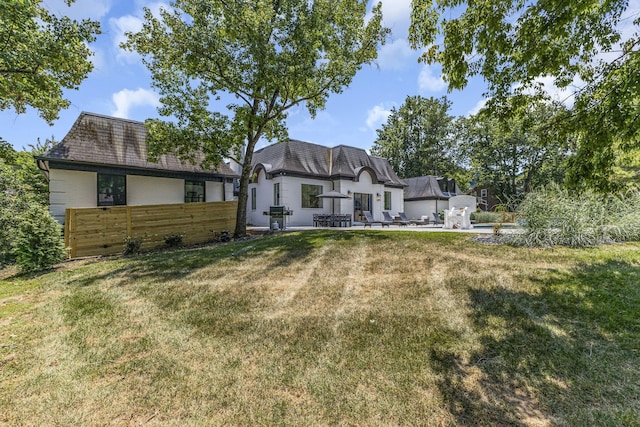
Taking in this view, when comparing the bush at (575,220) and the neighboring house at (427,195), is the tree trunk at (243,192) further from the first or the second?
the neighboring house at (427,195)

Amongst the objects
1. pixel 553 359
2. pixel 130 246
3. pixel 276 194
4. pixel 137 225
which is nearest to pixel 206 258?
pixel 130 246

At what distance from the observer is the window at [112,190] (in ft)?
41.9

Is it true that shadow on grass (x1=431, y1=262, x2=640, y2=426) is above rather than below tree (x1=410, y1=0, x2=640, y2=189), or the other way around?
below

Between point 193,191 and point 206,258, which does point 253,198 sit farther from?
point 206,258

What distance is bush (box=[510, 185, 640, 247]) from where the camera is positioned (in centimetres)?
735

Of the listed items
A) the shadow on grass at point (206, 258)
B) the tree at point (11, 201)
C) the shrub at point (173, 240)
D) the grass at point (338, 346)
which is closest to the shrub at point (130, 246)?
the shadow on grass at point (206, 258)

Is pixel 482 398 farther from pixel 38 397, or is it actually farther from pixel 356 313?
pixel 38 397

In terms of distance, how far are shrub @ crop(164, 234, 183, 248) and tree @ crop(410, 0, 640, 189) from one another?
1052cm

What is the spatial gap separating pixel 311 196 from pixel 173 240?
1042 centimetres

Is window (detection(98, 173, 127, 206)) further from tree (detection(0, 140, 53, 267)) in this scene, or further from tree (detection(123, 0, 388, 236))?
tree (detection(123, 0, 388, 236))

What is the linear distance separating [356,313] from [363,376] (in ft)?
4.84

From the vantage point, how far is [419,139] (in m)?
40.2

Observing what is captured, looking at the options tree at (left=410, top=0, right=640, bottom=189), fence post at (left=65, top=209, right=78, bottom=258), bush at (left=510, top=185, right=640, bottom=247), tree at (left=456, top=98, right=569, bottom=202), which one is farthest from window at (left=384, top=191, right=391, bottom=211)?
fence post at (left=65, top=209, right=78, bottom=258)

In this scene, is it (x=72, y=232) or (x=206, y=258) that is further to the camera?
(x=72, y=232)
